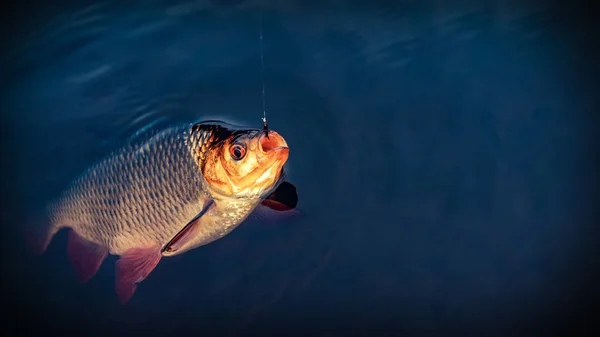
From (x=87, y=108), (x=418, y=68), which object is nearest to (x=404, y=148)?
(x=418, y=68)

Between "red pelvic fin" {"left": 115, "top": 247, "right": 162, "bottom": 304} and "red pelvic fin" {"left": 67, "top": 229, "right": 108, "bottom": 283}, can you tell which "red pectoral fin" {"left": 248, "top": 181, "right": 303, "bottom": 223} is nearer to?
"red pelvic fin" {"left": 115, "top": 247, "right": 162, "bottom": 304}

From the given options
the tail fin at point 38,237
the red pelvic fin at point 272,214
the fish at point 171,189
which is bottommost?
the red pelvic fin at point 272,214

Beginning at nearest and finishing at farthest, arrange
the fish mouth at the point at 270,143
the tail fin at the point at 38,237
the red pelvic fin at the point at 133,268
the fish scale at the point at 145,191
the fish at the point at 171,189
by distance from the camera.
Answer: the fish mouth at the point at 270,143 < the fish at the point at 171,189 < the fish scale at the point at 145,191 < the red pelvic fin at the point at 133,268 < the tail fin at the point at 38,237

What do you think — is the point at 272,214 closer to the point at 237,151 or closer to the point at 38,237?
the point at 237,151

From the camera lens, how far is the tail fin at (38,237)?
347 centimetres

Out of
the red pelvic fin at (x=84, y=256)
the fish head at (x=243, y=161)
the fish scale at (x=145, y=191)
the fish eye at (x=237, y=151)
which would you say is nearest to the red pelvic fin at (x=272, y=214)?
the fish head at (x=243, y=161)

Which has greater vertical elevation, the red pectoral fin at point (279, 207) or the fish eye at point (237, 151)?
the fish eye at point (237, 151)

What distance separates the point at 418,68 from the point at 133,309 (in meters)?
3.27

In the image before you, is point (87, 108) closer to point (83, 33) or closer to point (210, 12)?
point (83, 33)

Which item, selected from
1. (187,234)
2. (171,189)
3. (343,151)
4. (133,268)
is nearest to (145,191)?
(171,189)

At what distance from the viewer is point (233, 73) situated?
4375mm

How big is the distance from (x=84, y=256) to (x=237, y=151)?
158 centimetres

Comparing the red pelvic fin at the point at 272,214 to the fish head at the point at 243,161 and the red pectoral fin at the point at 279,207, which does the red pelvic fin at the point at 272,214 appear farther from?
the fish head at the point at 243,161

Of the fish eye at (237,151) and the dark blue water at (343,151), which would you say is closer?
the fish eye at (237,151)
